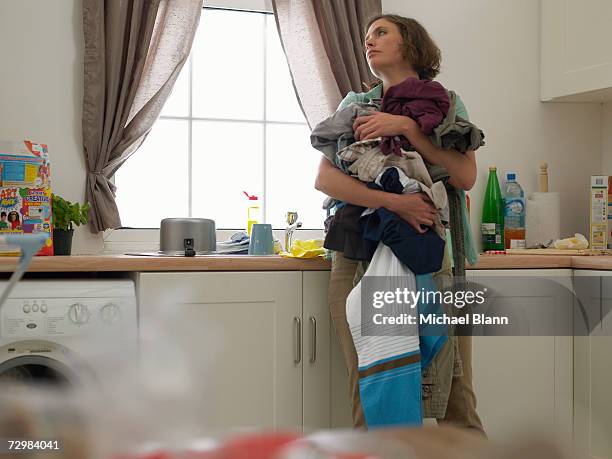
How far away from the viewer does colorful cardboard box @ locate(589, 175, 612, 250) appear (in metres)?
3.07

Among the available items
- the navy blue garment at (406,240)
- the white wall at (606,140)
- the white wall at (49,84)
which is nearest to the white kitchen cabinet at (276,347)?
the navy blue garment at (406,240)

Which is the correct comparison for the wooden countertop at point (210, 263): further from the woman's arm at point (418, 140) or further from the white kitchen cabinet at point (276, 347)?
the woman's arm at point (418, 140)

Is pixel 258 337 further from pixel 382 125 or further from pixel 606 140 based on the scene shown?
pixel 606 140

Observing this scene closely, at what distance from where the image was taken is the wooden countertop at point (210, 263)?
2209mm

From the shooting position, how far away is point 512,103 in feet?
10.9

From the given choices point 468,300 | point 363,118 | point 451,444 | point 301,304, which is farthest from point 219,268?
point 451,444

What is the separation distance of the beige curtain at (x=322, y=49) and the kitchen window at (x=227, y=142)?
13 cm

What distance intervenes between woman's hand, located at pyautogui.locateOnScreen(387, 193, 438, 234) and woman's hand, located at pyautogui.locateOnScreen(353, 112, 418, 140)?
0.18 meters

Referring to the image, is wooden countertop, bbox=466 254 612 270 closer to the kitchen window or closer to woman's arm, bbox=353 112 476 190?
woman's arm, bbox=353 112 476 190

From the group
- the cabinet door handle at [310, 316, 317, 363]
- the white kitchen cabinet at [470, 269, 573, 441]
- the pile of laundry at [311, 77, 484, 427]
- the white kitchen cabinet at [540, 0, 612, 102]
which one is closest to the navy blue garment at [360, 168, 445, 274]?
the pile of laundry at [311, 77, 484, 427]

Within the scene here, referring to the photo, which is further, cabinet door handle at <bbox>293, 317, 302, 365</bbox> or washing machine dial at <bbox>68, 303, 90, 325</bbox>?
cabinet door handle at <bbox>293, 317, 302, 365</bbox>

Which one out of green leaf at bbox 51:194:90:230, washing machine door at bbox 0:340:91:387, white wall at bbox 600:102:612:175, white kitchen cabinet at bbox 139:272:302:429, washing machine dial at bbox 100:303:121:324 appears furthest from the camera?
white wall at bbox 600:102:612:175

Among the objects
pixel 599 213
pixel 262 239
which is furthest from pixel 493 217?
pixel 262 239

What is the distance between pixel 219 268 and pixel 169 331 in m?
2.13
